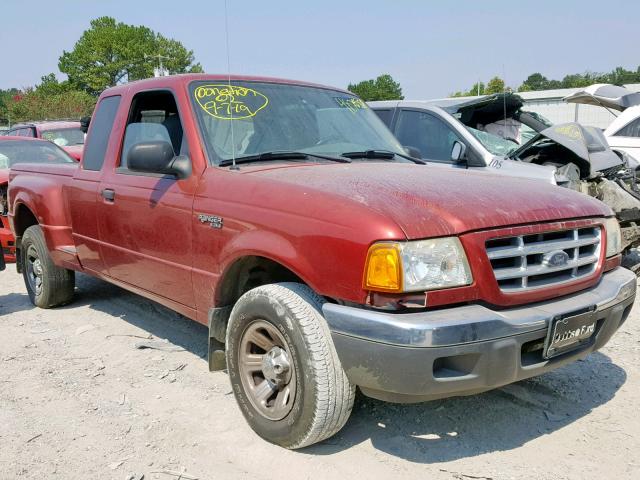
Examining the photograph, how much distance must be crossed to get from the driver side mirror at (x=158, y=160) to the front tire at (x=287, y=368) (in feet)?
3.12

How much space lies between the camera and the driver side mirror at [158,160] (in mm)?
3381

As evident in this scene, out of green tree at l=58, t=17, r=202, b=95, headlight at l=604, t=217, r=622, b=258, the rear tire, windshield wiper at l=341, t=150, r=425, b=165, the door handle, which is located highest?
green tree at l=58, t=17, r=202, b=95

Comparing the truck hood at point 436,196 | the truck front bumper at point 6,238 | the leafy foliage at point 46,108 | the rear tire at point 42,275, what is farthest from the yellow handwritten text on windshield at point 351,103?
the leafy foliage at point 46,108

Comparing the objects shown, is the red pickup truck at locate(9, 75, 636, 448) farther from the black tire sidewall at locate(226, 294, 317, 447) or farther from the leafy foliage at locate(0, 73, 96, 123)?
the leafy foliage at locate(0, 73, 96, 123)

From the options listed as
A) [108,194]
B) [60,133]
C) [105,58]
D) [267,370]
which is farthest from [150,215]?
[105,58]

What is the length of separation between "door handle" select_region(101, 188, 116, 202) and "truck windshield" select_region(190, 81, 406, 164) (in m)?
0.99

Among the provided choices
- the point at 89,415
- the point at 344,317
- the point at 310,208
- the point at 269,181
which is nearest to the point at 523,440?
the point at 344,317

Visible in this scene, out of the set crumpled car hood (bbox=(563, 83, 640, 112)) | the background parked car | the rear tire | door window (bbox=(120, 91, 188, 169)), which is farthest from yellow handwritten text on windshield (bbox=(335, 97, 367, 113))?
crumpled car hood (bbox=(563, 83, 640, 112))

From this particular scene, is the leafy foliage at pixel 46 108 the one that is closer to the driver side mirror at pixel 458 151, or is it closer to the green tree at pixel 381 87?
the driver side mirror at pixel 458 151

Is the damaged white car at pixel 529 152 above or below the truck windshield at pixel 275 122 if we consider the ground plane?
below

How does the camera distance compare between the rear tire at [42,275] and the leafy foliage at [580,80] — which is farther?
the leafy foliage at [580,80]

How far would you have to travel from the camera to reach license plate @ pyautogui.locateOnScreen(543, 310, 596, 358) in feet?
8.59

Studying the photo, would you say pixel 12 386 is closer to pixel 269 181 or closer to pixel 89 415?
pixel 89 415

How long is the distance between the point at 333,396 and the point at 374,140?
2070mm
